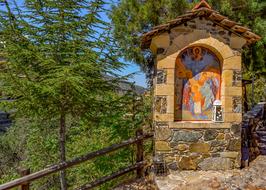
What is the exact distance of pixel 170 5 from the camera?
385 inches

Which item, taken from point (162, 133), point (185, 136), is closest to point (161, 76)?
point (162, 133)

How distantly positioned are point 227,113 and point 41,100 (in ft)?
11.5

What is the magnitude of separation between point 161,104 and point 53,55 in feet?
7.14

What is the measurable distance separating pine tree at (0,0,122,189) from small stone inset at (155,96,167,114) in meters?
1.10

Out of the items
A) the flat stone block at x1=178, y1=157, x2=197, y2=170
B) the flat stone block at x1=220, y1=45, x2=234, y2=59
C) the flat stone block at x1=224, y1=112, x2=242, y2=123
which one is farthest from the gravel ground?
the flat stone block at x1=220, y1=45, x2=234, y2=59

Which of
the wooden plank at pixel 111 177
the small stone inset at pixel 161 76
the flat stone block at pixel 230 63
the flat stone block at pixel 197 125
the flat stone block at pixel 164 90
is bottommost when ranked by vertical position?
the wooden plank at pixel 111 177

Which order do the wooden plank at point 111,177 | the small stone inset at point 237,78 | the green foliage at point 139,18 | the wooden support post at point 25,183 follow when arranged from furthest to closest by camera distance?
the green foliage at point 139,18 → the small stone inset at point 237,78 → the wooden plank at point 111,177 → the wooden support post at point 25,183

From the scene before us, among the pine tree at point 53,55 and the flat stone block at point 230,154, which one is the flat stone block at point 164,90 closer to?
the pine tree at point 53,55

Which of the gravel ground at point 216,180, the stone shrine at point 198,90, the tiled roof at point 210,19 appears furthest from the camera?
the stone shrine at point 198,90

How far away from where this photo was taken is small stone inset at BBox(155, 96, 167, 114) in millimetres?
5500

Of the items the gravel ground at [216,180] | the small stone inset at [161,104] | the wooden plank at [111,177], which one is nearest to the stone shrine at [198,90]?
the small stone inset at [161,104]

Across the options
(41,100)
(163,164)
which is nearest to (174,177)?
(163,164)

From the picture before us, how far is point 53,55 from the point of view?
17.2 feet

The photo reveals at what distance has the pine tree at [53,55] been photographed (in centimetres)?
495
